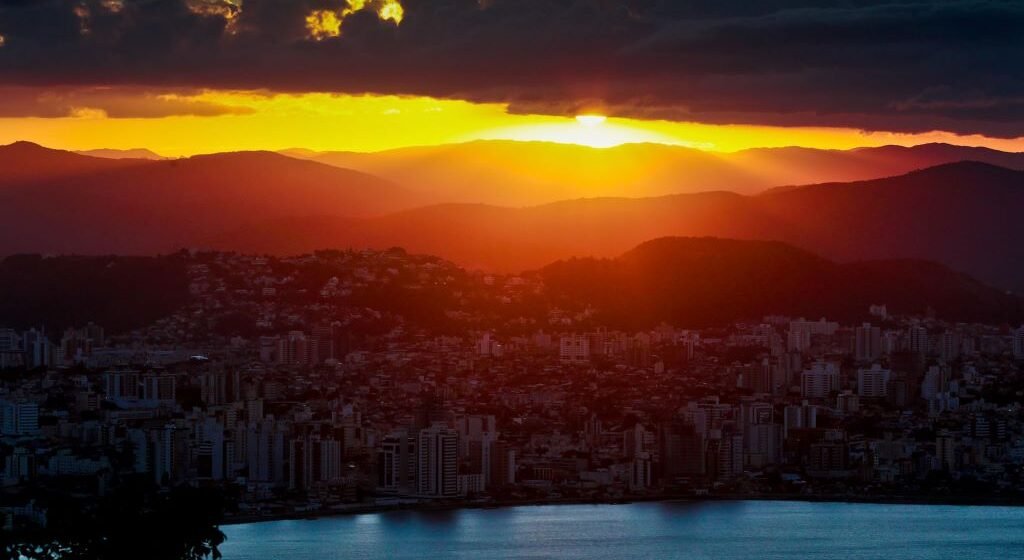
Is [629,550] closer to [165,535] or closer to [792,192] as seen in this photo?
[165,535]

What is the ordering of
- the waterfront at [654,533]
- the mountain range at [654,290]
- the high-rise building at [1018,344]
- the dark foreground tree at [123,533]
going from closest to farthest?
the dark foreground tree at [123,533] < the waterfront at [654,533] < the mountain range at [654,290] < the high-rise building at [1018,344]

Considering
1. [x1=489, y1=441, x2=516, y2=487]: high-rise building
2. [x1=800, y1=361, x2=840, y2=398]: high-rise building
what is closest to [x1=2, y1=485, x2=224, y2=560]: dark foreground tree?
[x1=489, y1=441, x2=516, y2=487]: high-rise building

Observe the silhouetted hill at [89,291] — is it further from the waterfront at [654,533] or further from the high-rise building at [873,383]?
the waterfront at [654,533]

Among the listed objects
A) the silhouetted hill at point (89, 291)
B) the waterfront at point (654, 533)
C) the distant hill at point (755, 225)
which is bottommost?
the waterfront at point (654, 533)

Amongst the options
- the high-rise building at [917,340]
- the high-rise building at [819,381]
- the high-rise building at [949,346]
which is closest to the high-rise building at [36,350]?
the high-rise building at [819,381]

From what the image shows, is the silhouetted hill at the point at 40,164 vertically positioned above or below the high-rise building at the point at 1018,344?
above

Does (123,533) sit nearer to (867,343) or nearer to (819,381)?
(819,381)

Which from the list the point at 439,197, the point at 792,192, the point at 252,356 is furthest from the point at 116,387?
the point at 792,192

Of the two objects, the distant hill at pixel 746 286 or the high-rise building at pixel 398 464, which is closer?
the high-rise building at pixel 398 464
